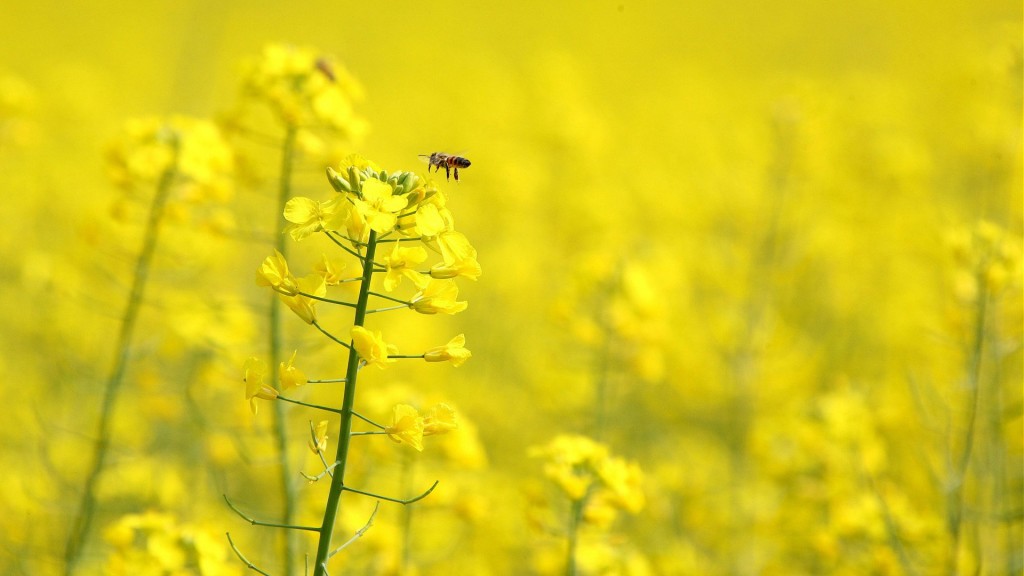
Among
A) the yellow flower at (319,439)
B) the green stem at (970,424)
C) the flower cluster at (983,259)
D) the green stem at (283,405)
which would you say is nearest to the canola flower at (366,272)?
the yellow flower at (319,439)

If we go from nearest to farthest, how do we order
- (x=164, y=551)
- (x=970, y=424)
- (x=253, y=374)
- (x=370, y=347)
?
(x=370, y=347) → (x=253, y=374) → (x=164, y=551) → (x=970, y=424)

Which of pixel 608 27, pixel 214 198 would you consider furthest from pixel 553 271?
pixel 608 27

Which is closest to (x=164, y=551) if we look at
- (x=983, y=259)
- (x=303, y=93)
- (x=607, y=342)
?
(x=303, y=93)

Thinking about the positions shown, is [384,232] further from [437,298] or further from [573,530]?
[573,530]

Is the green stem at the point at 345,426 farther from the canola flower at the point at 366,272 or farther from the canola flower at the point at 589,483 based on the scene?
the canola flower at the point at 589,483

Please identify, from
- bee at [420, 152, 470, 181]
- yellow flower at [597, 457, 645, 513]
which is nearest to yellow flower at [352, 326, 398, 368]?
bee at [420, 152, 470, 181]

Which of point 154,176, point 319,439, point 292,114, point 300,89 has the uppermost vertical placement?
point 300,89

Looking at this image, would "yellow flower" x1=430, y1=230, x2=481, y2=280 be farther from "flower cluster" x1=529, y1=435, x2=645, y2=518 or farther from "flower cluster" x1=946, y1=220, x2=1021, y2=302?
"flower cluster" x1=946, y1=220, x2=1021, y2=302
